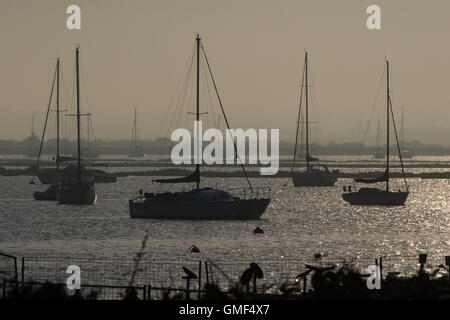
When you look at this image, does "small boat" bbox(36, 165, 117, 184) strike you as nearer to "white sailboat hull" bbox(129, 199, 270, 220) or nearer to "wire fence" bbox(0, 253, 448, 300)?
"white sailboat hull" bbox(129, 199, 270, 220)

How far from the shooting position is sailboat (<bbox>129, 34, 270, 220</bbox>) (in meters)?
74.6

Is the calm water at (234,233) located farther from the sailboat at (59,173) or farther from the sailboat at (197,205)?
the sailboat at (59,173)

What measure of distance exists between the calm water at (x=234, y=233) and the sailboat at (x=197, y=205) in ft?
3.06

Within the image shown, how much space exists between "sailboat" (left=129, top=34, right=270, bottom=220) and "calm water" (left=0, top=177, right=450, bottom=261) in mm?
931

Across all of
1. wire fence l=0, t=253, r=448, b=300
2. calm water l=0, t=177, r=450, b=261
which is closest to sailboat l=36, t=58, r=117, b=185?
calm water l=0, t=177, r=450, b=261

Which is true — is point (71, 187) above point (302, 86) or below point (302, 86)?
below

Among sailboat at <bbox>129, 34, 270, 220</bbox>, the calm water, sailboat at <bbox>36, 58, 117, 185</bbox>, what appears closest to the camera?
the calm water

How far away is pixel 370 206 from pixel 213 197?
40902 millimetres

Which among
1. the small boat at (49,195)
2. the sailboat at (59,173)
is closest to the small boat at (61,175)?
the sailboat at (59,173)
